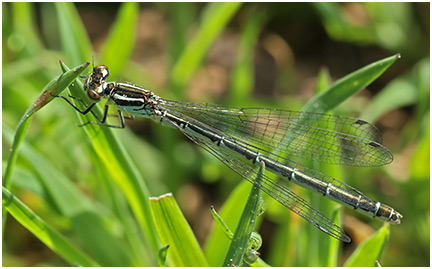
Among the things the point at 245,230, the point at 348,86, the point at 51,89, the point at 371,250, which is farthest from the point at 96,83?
the point at 371,250

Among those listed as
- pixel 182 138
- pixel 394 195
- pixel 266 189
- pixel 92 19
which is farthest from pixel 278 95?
pixel 266 189

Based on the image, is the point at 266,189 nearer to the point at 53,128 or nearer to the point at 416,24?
the point at 53,128

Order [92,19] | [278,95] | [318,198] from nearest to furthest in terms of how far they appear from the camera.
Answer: [318,198]
[278,95]
[92,19]

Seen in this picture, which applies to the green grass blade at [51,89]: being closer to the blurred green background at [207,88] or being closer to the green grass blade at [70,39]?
the blurred green background at [207,88]

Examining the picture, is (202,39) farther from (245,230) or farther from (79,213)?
(245,230)

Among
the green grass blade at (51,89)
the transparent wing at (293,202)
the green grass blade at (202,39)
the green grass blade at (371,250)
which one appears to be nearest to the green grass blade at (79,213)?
the green grass blade at (51,89)

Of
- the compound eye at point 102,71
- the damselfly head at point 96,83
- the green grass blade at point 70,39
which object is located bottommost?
the damselfly head at point 96,83

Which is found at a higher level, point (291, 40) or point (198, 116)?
point (291, 40)

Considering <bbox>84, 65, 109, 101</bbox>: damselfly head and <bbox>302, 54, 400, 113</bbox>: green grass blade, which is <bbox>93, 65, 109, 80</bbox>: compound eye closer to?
<bbox>84, 65, 109, 101</bbox>: damselfly head
